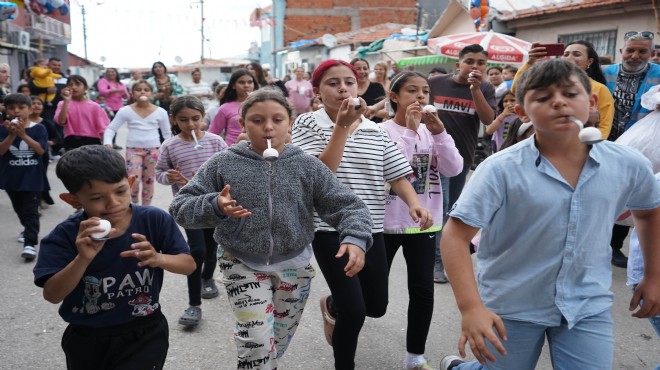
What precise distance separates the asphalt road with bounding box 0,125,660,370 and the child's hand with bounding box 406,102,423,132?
4.97ft

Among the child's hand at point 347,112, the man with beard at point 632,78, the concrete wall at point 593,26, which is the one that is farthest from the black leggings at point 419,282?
the concrete wall at point 593,26

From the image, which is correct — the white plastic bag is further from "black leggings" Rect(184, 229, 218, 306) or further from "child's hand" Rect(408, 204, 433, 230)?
"black leggings" Rect(184, 229, 218, 306)

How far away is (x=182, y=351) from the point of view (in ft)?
13.0

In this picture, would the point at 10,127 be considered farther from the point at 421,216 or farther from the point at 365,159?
the point at 421,216

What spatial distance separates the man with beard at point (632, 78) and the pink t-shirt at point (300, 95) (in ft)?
24.9

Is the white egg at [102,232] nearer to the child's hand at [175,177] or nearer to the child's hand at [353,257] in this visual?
the child's hand at [353,257]

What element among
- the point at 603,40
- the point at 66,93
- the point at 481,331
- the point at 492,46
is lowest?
the point at 481,331

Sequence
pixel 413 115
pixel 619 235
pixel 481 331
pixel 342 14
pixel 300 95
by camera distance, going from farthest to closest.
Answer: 1. pixel 342 14
2. pixel 300 95
3. pixel 619 235
4. pixel 413 115
5. pixel 481 331

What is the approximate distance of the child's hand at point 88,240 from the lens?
2.15m

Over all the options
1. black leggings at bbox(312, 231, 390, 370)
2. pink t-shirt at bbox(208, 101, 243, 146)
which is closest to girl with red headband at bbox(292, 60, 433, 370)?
black leggings at bbox(312, 231, 390, 370)

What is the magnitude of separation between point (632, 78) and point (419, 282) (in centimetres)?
310

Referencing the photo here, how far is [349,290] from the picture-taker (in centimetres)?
314

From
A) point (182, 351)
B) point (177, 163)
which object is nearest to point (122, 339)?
point (182, 351)

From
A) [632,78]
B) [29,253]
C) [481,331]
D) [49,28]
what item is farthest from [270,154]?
[49,28]
